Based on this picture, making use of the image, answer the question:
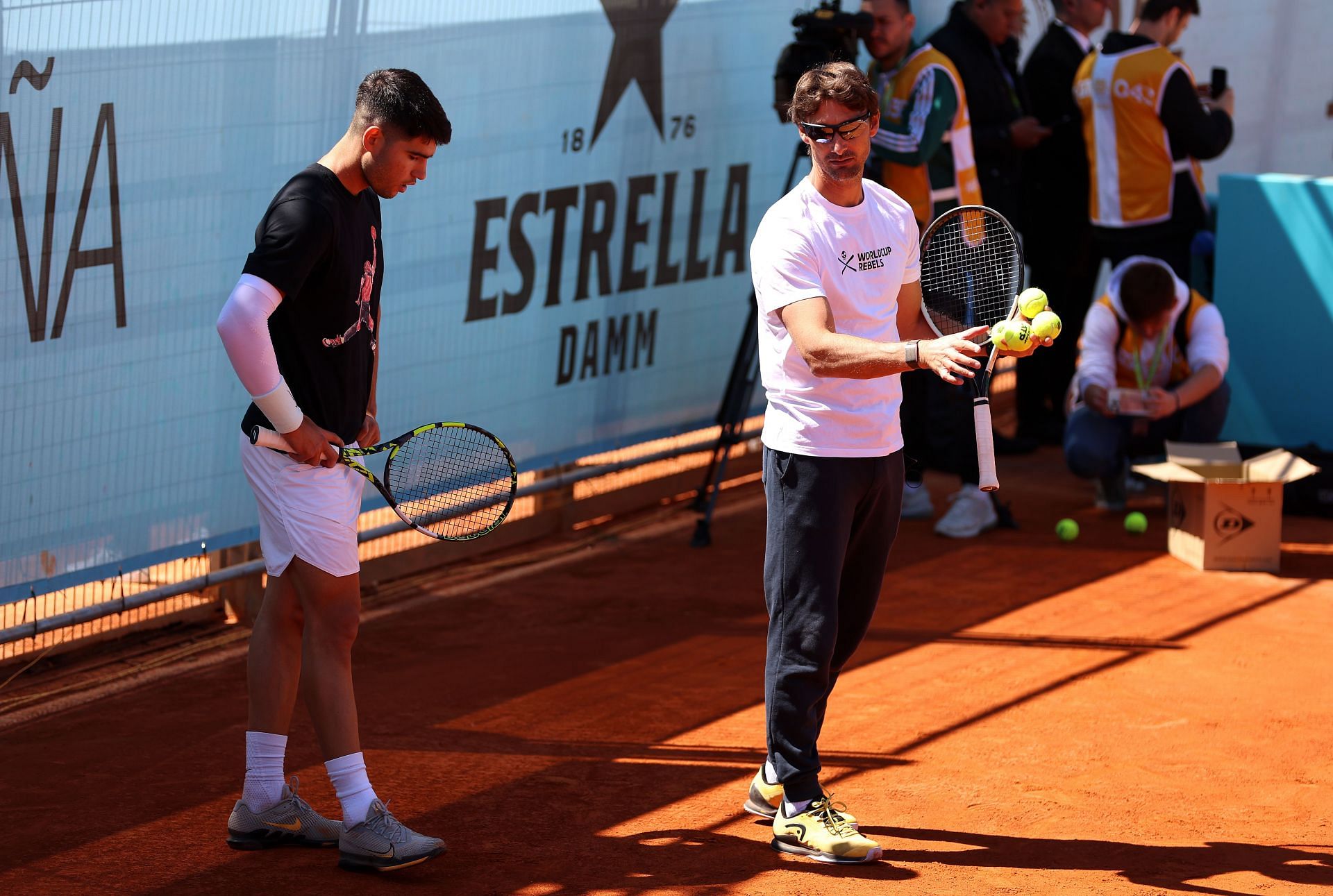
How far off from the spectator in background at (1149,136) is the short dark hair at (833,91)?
4790mm

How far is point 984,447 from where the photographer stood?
3.73m

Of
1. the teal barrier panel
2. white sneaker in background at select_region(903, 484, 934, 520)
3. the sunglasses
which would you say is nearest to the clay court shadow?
the sunglasses

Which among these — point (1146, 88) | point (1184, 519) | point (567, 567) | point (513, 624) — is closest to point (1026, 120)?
point (1146, 88)

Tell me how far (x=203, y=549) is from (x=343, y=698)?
6.72ft

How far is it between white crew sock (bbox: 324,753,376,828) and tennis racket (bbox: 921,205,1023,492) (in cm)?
187

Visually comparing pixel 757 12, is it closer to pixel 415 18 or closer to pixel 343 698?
pixel 415 18

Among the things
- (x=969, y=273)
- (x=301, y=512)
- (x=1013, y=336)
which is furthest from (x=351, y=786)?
(x=969, y=273)

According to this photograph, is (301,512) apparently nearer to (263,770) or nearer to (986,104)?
(263,770)

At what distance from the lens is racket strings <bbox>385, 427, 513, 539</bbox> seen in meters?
4.60

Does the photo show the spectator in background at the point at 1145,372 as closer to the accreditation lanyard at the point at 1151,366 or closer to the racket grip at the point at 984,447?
the accreditation lanyard at the point at 1151,366

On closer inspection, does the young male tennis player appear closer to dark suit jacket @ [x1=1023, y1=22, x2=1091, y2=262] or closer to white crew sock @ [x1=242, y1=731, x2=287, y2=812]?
white crew sock @ [x1=242, y1=731, x2=287, y2=812]

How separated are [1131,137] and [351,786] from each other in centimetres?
593

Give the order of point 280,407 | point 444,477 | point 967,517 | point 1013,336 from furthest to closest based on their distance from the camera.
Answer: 1. point 967,517
2. point 444,477
3. point 280,407
4. point 1013,336

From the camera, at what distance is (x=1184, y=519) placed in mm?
7125
